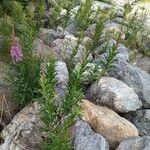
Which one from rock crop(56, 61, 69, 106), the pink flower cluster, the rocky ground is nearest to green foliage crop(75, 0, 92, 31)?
the rocky ground

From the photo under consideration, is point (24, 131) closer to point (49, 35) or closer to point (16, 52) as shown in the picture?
point (16, 52)

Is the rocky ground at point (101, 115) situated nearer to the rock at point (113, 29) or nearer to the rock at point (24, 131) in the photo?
the rock at point (24, 131)

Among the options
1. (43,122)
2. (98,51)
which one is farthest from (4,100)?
(98,51)

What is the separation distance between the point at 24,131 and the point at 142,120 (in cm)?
197

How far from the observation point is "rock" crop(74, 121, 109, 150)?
16.9ft

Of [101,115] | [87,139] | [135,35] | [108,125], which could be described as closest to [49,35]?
[135,35]

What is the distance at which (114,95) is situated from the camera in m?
6.30

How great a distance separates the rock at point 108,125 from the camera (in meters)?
5.73

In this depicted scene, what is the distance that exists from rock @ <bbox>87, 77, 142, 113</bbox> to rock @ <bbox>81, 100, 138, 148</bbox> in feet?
1.14

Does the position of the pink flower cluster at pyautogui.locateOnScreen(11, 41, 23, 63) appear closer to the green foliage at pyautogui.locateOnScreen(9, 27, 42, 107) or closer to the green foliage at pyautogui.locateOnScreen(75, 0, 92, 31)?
the green foliage at pyautogui.locateOnScreen(9, 27, 42, 107)

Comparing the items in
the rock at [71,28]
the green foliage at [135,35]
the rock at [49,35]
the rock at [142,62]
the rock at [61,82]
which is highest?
the rock at [61,82]

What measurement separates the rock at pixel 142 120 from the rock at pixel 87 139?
1.09m

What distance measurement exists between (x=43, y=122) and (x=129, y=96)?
1.73 m

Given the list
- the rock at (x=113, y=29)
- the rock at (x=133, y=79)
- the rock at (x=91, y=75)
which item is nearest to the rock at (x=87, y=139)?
the rock at (x=91, y=75)
